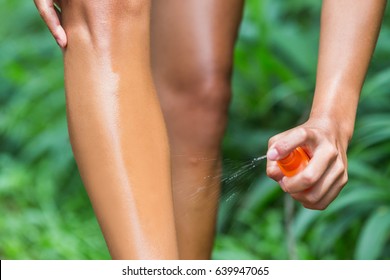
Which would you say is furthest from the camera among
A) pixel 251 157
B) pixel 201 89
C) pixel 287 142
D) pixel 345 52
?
pixel 251 157

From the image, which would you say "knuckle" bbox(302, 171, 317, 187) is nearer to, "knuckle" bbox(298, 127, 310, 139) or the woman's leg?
"knuckle" bbox(298, 127, 310, 139)

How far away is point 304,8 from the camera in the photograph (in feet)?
11.4

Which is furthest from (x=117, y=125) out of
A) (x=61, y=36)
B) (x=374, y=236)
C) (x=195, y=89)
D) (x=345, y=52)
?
(x=374, y=236)

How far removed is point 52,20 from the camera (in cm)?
153

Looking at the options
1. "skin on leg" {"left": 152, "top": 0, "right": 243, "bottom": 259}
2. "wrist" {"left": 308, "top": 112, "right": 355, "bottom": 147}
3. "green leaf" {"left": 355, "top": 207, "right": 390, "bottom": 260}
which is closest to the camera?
"wrist" {"left": 308, "top": 112, "right": 355, "bottom": 147}

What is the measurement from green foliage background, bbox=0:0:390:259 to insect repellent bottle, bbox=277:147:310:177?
65cm

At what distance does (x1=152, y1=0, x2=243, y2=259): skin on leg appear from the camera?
202 cm

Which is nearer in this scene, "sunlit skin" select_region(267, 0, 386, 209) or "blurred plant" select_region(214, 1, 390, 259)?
"sunlit skin" select_region(267, 0, 386, 209)

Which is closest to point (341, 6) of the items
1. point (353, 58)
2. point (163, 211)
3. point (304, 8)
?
point (353, 58)

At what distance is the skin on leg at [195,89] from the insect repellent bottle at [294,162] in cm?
60

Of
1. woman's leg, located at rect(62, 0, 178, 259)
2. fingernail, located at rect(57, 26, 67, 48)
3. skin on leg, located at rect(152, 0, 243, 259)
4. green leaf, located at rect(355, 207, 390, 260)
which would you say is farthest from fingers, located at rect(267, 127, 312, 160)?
green leaf, located at rect(355, 207, 390, 260)

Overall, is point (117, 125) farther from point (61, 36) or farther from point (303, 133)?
point (303, 133)

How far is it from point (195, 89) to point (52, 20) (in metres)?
0.58

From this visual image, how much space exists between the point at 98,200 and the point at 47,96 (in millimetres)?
1917
